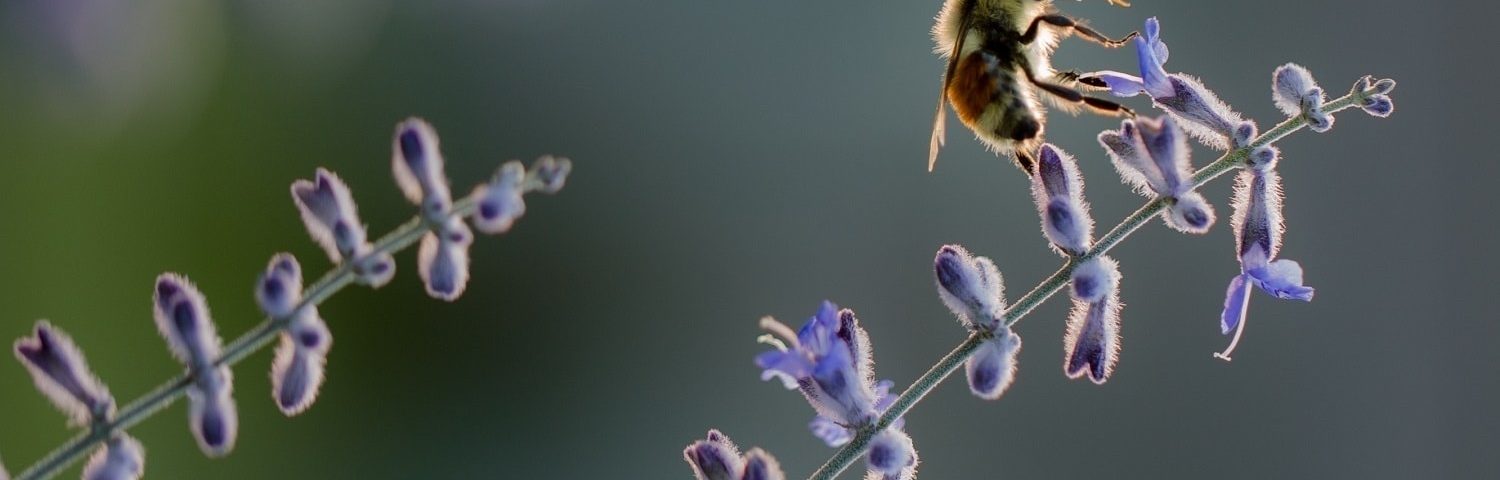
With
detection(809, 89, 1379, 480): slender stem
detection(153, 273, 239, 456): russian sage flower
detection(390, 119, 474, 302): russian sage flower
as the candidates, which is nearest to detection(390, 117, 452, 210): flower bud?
detection(390, 119, 474, 302): russian sage flower

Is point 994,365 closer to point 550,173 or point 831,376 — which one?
point 831,376

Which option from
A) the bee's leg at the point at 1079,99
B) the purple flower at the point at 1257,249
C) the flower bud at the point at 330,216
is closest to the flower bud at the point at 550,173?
the flower bud at the point at 330,216

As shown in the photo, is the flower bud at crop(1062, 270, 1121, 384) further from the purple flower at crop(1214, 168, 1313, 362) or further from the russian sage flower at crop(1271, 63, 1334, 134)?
the russian sage flower at crop(1271, 63, 1334, 134)

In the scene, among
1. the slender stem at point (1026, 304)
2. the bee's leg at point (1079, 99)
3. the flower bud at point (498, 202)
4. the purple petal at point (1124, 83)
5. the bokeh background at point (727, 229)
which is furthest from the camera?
the bokeh background at point (727, 229)

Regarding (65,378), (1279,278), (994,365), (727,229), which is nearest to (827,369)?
(994,365)

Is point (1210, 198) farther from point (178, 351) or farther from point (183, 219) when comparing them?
point (178, 351)

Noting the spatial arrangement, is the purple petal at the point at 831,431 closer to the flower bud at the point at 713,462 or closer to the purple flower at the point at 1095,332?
the flower bud at the point at 713,462

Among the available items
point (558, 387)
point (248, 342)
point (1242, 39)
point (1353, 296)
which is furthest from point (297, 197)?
point (1353, 296)
